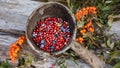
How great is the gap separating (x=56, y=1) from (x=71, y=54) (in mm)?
474

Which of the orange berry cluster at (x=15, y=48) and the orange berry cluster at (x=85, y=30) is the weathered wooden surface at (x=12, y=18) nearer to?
the orange berry cluster at (x=15, y=48)

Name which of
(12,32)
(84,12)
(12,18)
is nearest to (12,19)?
(12,18)

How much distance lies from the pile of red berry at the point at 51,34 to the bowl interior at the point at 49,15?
4 centimetres

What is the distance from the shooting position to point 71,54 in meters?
2.55

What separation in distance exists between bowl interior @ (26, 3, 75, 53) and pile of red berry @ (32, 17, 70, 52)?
0.04 m

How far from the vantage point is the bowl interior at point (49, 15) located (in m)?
2.46

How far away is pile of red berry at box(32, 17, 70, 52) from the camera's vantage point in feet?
8.25

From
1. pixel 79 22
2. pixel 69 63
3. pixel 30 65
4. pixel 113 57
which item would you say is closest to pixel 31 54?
pixel 30 65

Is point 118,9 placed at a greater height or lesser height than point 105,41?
greater

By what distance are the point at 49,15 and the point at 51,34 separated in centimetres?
19

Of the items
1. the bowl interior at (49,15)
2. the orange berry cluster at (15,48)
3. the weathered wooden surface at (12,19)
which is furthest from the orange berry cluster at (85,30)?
the orange berry cluster at (15,48)

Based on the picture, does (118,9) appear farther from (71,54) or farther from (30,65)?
(30,65)

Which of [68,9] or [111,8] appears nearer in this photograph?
[68,9]

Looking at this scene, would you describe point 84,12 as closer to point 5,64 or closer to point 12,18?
point 12,18
